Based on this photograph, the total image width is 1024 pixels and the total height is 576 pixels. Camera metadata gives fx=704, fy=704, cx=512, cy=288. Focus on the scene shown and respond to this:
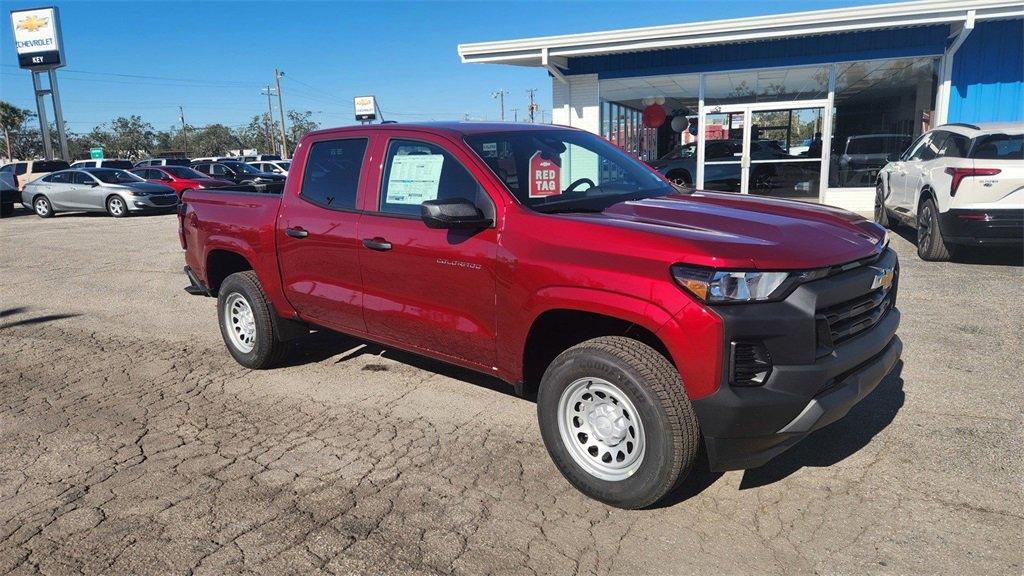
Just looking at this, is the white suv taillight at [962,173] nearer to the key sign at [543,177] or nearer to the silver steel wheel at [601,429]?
the key sign at [543,177]

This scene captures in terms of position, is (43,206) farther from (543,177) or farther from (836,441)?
(836,441)

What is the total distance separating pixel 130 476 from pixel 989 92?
1582 cm

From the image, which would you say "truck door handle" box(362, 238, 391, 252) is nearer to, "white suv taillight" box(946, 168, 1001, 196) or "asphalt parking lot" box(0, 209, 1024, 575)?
"asphalt parking lot" box(0, 209, 1024, 575)

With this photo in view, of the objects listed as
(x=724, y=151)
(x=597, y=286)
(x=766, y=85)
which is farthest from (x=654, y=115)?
(x=597, y=286)

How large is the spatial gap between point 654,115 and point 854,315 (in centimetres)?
1653

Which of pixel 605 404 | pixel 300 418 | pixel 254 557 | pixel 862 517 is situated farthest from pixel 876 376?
pixel 300 418

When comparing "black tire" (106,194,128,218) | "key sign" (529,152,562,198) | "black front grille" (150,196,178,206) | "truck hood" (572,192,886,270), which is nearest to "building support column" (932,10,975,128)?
"truck hood" (572,192,886,270)

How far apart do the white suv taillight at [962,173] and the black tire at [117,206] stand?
2000 cm

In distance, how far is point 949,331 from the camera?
5863mm

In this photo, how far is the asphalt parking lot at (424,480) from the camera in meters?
2.97

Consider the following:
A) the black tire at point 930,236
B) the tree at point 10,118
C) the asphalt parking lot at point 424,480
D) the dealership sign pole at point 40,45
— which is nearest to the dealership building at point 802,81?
the black tire at point 930,236

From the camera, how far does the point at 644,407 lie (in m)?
3.05

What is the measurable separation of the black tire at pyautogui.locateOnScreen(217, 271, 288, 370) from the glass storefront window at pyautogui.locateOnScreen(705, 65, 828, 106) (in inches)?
506

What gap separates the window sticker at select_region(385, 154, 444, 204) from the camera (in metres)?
4.08
